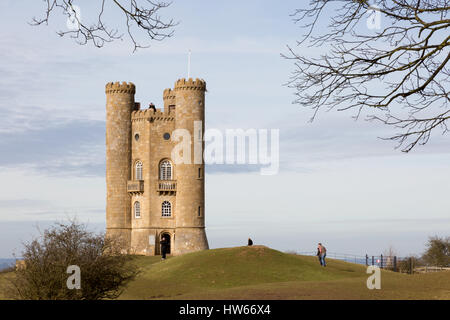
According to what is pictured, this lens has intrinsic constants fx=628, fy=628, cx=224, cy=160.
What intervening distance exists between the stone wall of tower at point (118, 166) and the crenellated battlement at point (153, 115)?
1081 millimetres

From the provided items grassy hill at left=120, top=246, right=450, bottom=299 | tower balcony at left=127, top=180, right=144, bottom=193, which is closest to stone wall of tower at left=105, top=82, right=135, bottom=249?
tower balcony at left=127, top=180, right=144, bottom=193

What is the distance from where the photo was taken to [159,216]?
62750 millimetres

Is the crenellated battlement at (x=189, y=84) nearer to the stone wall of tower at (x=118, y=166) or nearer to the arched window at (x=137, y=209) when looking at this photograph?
the stone wall of tower at (x=118, y=166)

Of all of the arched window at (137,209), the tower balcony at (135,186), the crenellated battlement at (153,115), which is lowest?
the arched window at (137,209)

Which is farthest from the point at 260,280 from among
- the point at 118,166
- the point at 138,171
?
the point at 118,166

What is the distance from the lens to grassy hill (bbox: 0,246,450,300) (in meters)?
22.6

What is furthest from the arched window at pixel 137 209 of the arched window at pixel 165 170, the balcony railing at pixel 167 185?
the arched window at pixel 165 170

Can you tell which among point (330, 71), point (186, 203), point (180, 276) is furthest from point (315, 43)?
point (186, 203)

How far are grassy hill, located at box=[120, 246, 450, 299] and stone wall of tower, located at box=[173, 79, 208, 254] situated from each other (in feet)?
52.4

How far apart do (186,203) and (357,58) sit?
44158mm

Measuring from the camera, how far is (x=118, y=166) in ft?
210

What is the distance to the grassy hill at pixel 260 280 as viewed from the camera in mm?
22578

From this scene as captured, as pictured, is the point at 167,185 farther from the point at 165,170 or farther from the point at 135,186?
the point at 135,186
